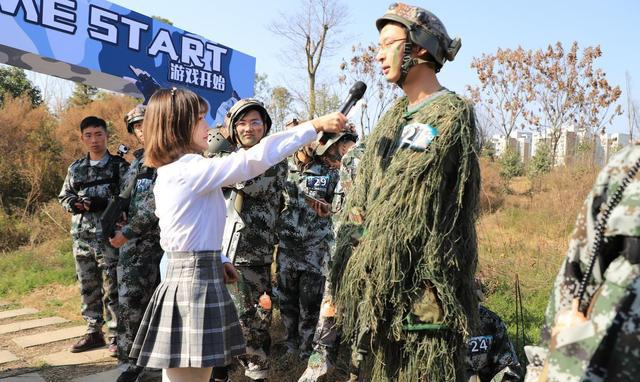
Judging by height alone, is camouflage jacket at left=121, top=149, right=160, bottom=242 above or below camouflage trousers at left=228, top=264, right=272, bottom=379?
above

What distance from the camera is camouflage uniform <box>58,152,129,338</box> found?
14.5ft

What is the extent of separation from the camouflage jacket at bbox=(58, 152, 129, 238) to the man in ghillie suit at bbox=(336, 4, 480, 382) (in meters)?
3.09

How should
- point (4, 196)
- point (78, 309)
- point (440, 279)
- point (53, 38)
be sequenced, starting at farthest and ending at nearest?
1. point (4, 196)
2. point (78, 309)
3. point (53, 38)
4. point (440, 279)

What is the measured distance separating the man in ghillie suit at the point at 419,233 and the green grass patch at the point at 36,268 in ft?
20.9

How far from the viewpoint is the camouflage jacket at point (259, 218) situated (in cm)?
326

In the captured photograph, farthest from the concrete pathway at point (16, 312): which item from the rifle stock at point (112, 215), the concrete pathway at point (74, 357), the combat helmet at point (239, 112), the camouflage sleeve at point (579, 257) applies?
the camouflage sleeve at point (579, 257)

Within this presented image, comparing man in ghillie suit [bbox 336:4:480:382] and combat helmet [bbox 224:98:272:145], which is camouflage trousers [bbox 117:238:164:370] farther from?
man in ghillie suit [bbox 336:4:480:382]

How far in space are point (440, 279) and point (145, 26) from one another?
582 cm

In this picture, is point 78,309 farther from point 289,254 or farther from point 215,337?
point 215,337

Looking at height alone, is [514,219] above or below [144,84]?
below

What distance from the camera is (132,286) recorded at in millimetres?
3629

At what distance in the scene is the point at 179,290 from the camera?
215 centimetres

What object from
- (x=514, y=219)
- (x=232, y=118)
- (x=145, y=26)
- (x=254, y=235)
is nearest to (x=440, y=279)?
(x=254, y=235)

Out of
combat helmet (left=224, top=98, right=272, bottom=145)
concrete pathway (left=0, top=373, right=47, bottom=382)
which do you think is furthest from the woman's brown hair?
concrete pathway (left=0, top=373, right=47, bottom=382)
